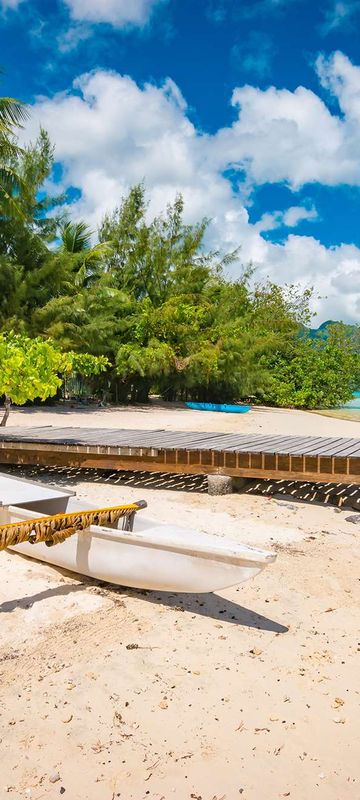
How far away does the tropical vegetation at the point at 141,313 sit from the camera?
22.6 m

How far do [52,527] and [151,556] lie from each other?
0.76 m

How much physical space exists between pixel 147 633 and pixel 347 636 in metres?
1.37

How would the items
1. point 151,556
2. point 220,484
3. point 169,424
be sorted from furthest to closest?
1. point 169,424
2. point 220,484
3. point 151,556

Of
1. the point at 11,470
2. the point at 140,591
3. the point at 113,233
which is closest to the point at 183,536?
the point at 140,591

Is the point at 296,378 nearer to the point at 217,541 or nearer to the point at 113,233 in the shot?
the point at 113,233

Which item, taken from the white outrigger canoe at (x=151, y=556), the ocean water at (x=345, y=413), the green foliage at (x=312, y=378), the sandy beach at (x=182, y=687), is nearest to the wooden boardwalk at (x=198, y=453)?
the sandy beach at (x=182, y=687)

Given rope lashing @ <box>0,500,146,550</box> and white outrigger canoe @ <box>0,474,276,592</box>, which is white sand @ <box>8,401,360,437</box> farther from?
rope lashing @ <box>0,500,146,550</box>

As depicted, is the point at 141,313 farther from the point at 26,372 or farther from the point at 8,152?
the point at 26,372

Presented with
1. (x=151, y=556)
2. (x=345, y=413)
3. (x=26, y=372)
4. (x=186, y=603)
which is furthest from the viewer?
(x=345, y=413)

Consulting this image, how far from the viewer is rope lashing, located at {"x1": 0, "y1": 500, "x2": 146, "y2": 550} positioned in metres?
3.97

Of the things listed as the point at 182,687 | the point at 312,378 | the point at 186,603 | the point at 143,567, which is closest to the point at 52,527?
the point at 143,567

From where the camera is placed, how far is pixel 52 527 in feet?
13.4

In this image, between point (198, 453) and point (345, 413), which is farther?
point (345, 413)

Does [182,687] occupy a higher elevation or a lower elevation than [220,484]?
lower
